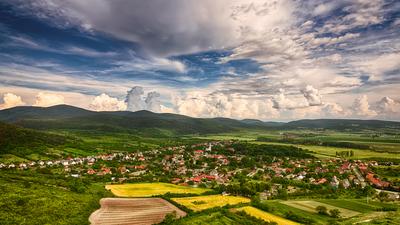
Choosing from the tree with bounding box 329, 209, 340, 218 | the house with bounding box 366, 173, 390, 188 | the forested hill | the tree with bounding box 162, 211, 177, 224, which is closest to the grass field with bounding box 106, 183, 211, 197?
the tree with bounding box 162, 211, 177, 224

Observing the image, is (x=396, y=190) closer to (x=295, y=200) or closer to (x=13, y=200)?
(x=295, y=200)

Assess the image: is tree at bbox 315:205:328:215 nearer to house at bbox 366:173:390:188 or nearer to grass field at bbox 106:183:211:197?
grass field at bbox 106:183:211:197

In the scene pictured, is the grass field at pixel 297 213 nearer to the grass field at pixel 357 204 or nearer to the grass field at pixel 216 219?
the grass field at pixel 216 219

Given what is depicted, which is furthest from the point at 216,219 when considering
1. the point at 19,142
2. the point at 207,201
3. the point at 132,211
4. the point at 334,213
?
the point at 19,142

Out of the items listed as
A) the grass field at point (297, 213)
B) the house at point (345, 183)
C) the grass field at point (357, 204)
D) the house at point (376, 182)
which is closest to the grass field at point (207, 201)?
the grass field at point (297, 213)

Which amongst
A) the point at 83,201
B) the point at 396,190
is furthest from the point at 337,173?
the point at 83,201

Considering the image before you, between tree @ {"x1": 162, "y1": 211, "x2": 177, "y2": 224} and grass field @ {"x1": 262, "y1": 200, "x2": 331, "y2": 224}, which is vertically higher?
tree @ {"x1": 162, "y1": 211, "x2": 177, "y2": 224}
